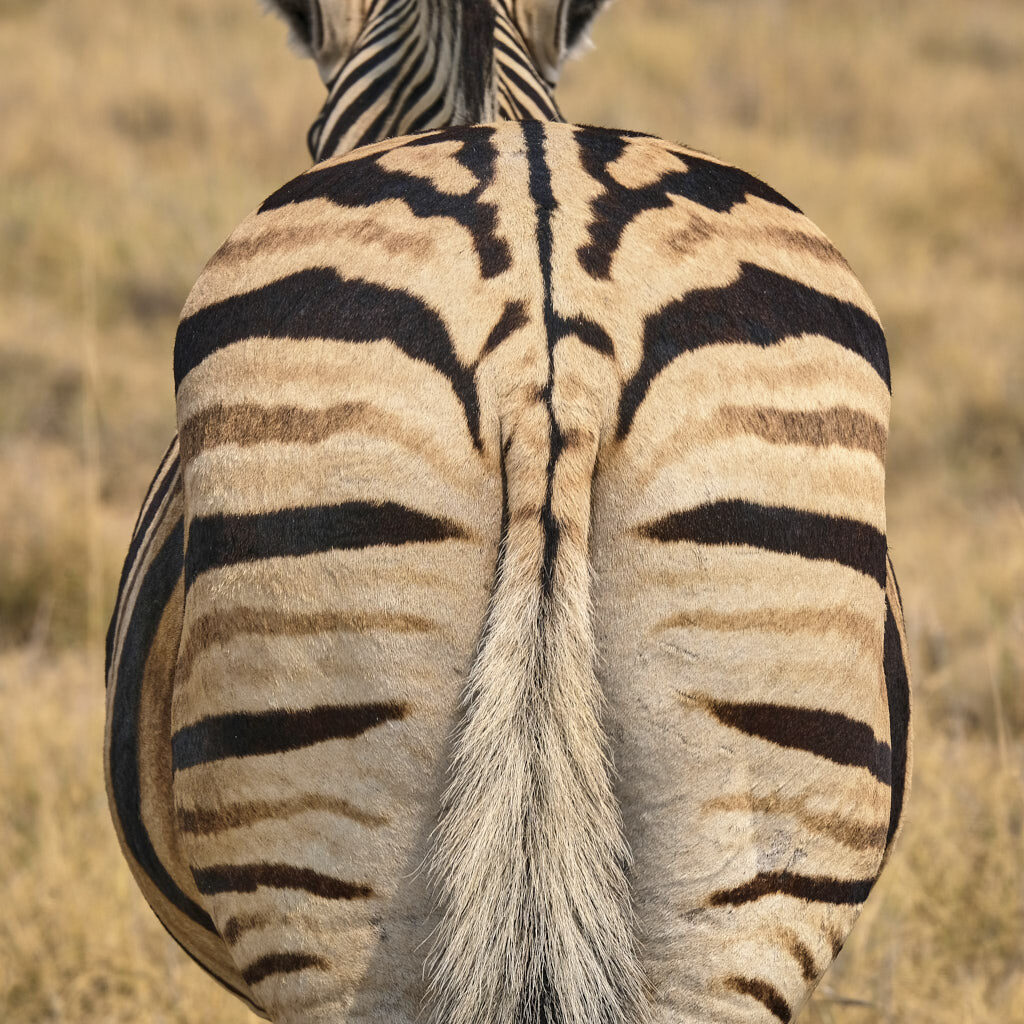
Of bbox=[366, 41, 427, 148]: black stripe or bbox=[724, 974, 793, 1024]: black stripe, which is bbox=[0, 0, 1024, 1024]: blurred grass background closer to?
bbox=[724, 974, 793, 1024]: black stripe

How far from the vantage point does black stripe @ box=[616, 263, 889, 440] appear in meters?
1.18

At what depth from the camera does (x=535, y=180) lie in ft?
4.10

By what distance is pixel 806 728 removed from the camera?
3.96 ft

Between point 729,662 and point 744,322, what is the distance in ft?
1.11

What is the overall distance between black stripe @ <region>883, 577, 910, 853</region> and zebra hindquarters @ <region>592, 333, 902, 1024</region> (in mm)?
337

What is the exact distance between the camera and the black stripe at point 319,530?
3.80ft

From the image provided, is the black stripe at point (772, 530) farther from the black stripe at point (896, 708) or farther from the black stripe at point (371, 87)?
the black stripe at point (371, 87)

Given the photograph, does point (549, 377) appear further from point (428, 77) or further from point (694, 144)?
point (694, 144)

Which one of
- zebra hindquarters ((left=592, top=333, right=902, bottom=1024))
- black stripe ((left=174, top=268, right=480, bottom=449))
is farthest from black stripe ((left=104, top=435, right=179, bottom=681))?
zebra hindquarters ((left=592, top=333, right=902, bottom=1024))

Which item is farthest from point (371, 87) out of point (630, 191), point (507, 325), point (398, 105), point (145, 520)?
point (507, 325)

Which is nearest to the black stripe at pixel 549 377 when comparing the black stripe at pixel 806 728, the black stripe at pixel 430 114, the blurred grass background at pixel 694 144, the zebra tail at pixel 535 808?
the zebra tail at pixel 535 808

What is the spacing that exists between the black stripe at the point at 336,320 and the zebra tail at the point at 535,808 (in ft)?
0.35

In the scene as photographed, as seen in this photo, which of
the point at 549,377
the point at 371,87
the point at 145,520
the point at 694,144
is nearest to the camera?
the point at 549,377

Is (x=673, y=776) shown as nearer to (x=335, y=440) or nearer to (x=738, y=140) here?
(x=335, y=440)
